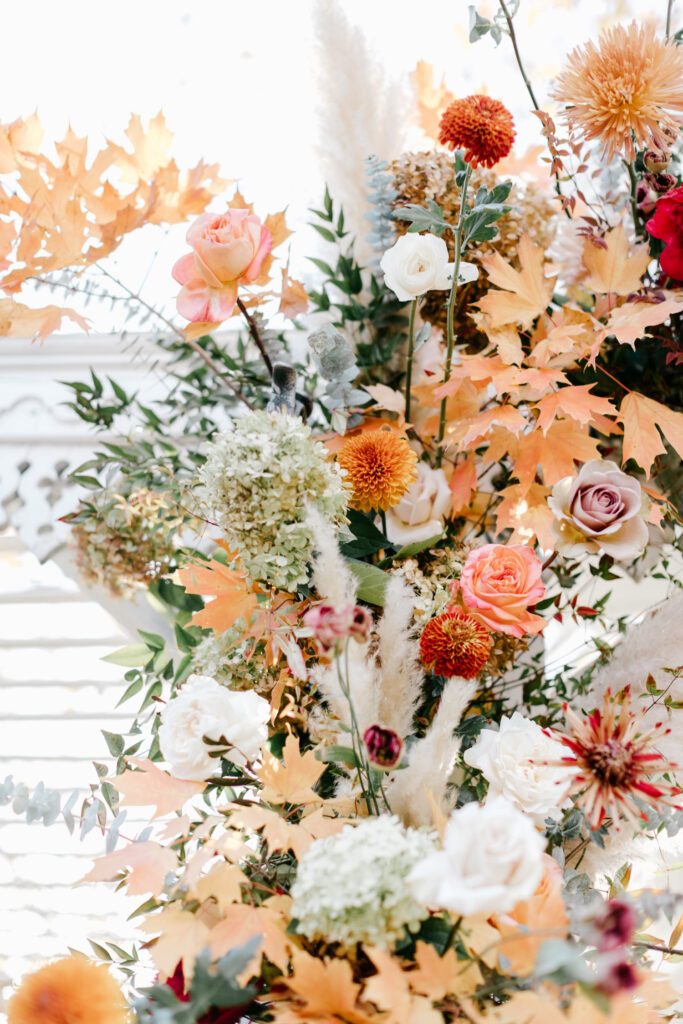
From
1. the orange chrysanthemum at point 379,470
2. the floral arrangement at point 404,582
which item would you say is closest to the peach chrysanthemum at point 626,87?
the floral arrangement at point 404,582

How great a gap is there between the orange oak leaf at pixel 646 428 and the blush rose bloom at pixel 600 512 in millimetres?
50

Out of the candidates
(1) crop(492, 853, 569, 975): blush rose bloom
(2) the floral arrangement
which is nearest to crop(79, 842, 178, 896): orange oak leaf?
(2) the floral arrangement

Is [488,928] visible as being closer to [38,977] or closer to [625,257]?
[38,977]

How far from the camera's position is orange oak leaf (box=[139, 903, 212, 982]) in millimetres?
447

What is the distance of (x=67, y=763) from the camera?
5.13ft

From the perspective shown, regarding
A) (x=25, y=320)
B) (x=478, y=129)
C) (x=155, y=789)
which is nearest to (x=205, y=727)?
(x=155, y=789)

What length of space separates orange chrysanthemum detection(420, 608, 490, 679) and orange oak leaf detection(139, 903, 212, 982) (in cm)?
26

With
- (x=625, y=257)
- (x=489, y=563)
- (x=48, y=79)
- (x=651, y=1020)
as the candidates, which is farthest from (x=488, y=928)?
(x=48, y=79)

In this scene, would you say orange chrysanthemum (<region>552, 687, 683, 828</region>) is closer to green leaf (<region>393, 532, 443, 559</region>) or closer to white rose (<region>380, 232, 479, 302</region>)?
green leaf (<region>393, 532, 443, 559</region>)

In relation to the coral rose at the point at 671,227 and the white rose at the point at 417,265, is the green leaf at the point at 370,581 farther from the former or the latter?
the coral rose at the point at 671,227

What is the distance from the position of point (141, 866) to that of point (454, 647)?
0.96ft

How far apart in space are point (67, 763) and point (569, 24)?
1.73m

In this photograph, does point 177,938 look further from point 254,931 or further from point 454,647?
point 454,647

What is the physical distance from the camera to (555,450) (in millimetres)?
720
